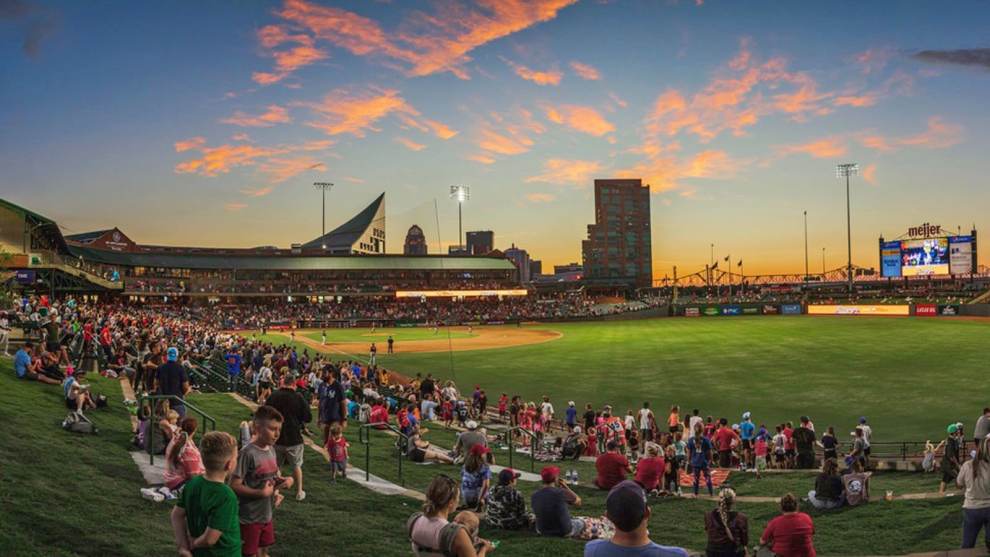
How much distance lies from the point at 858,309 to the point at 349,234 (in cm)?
10469

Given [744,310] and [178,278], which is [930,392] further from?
[178,278]

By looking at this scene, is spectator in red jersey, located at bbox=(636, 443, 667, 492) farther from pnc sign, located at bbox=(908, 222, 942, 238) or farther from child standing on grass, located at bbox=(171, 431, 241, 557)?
pnc sign, located at bbox=(908, 222, 942, 238)

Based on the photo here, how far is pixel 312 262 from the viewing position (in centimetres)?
11025

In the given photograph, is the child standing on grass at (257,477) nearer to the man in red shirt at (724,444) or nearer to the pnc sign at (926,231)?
the man in red shirt at (724,444)

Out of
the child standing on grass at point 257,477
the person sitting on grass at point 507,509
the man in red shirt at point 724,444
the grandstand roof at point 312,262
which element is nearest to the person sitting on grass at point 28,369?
the person sitting on grass at point 507,509

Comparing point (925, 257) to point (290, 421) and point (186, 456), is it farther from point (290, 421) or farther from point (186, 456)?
point (186, 456)

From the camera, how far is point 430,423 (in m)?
20.3

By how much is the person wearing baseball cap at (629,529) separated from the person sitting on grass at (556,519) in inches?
171

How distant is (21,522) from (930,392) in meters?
29.2

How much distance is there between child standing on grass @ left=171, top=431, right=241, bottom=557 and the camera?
4.12m

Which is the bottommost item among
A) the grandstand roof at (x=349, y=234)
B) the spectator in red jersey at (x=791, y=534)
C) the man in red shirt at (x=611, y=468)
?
the man in red shirt at (x=611, y=468)

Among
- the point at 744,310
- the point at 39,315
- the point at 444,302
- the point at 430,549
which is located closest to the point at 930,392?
the point at 430,549

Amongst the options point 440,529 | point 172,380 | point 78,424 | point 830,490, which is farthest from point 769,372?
point 440,529

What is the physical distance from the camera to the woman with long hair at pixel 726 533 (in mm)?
6391
